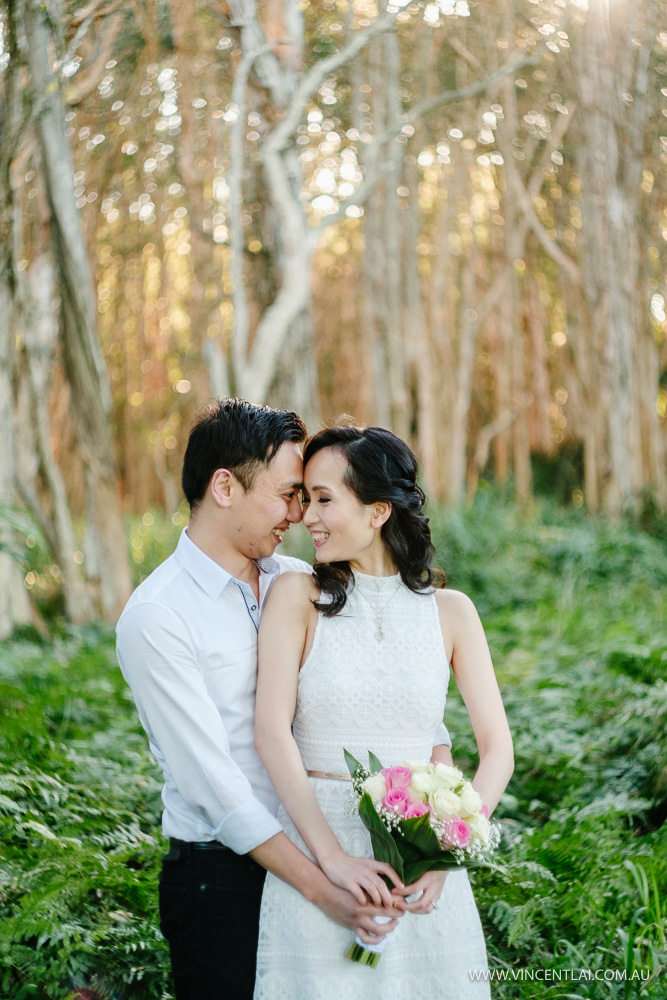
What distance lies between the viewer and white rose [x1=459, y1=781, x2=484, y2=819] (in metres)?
1.69

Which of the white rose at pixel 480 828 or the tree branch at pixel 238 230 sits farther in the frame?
the tree branch at pixel 238 230

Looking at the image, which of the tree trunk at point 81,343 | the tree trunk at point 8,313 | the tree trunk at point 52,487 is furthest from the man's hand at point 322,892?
the tree trunk at point 52,487

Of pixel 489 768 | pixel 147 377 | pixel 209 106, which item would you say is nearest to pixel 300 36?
pixel 209 106

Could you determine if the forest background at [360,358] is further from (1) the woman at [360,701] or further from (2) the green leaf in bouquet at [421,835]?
(2) the green leaf in bouquet at [421,835]

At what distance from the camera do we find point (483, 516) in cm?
888

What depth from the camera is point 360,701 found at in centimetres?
192

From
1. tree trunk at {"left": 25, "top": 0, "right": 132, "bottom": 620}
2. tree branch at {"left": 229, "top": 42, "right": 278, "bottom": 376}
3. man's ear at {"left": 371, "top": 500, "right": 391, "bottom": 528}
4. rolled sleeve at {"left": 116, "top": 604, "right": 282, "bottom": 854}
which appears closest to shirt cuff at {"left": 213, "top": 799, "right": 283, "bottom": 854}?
rolled sleeve at {"left": 116, "top": 604, "right": 282, "bottom": 854}

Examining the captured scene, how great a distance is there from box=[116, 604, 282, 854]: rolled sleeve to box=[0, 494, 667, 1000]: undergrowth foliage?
73 centimetres

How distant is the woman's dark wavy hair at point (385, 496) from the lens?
79.0 inches

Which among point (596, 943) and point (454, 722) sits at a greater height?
point (454, 722)

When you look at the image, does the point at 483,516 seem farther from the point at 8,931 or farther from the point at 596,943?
the point at 8,931

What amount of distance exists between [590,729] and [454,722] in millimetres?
595

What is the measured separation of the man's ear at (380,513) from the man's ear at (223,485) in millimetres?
315

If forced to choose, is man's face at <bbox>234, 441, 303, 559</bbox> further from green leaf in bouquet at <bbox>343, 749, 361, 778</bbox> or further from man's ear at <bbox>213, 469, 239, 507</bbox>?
green leaf in bouquet at <bbox>343, 749, 361, 778</bbox>
